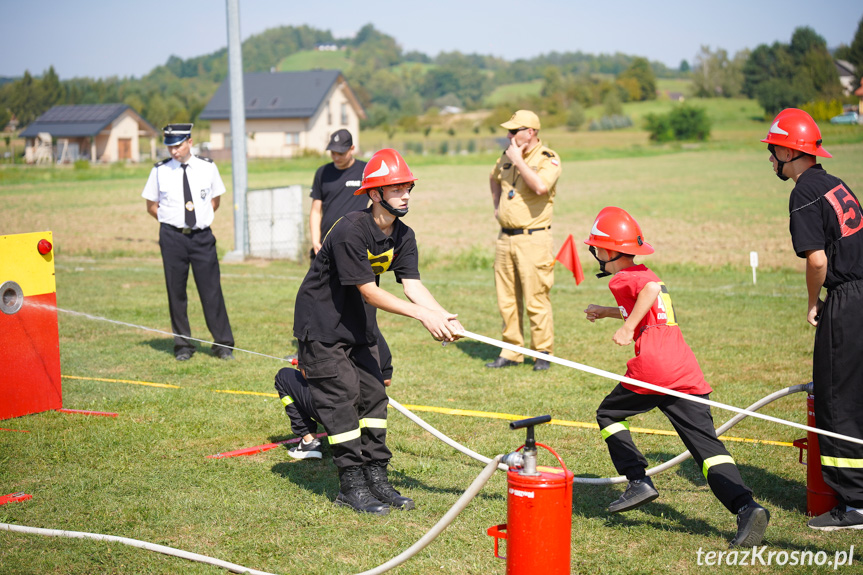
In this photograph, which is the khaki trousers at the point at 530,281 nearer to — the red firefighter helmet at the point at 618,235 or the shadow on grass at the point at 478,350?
the shadow on grass at the point at 478,350

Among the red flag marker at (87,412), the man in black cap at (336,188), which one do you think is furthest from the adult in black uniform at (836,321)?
the red flag marker at (87,412)

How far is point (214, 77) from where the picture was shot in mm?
197750

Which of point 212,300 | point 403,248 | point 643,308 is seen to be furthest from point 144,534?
point 212,300

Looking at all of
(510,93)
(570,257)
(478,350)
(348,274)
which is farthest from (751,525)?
(510,93)

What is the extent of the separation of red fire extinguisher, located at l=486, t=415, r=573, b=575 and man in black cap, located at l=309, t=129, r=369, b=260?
5361mm

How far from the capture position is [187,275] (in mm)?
9086

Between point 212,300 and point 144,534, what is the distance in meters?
4.82

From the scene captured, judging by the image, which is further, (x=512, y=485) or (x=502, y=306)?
(x=502, y=306)

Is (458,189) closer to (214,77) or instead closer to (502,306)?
(502,306)

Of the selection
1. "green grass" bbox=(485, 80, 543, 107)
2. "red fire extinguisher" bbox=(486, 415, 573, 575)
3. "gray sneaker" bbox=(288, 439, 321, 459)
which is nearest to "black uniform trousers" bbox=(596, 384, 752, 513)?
"red fire extinguisher" bbox=(486, 415, 573, 575)

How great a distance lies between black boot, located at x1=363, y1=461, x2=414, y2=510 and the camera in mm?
5035

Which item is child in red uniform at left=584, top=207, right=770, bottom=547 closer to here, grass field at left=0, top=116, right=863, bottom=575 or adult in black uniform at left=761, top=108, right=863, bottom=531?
grass field at left=0, top=116, right=863, bottom=575

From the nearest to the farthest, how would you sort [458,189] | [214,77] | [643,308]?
[643,308] → [458,189] → [214,77]

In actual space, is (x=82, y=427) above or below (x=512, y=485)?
below
